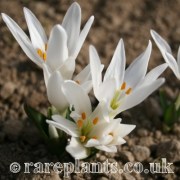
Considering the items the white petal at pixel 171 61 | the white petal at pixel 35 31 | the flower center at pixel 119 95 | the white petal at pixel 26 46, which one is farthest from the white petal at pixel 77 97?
the white petal at pixel 171 61

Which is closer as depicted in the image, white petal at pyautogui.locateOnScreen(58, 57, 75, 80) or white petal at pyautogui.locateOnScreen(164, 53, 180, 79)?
white petal at pyautogui.locateOnScreen(58, 57, 75, 80)

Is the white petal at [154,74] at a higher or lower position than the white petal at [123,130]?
higher

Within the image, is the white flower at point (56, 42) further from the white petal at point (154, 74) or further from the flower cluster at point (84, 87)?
the white petal at point (154, 74)

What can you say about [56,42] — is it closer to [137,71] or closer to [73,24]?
[73,24]

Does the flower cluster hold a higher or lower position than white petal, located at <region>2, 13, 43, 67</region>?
lower

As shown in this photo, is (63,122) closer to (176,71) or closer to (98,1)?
(176,71)

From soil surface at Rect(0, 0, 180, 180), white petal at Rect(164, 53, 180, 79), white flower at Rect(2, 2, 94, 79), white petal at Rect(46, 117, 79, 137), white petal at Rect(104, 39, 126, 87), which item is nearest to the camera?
white petal at Rect(46, 117, 79, 137)

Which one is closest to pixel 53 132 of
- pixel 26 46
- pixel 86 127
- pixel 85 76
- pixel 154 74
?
pixel 86 127

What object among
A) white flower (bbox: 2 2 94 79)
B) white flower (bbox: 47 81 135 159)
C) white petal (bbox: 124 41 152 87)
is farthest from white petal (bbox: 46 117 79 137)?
white petal (bbox: 124 41 152 87)

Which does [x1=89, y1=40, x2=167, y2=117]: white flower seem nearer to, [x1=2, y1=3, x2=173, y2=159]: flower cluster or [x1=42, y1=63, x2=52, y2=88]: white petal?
[x1=2, y1=3, x2=173, y2=159]: flower cluster

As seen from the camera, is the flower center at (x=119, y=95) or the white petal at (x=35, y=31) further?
the white petal at (x=35, y=31)
